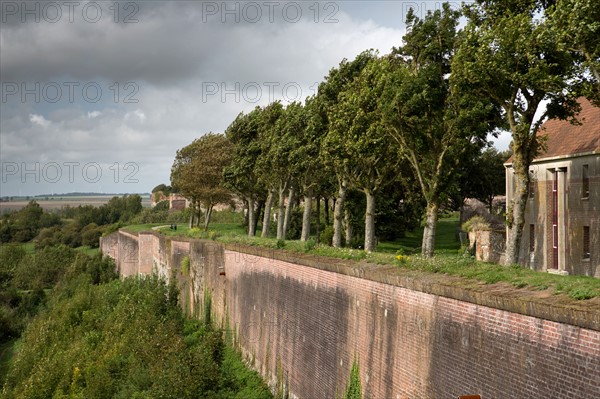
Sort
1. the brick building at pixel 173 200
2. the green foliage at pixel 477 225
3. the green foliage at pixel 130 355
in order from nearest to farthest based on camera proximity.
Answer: the green foliage at pixel 130 355 → the green foliage at pixel 477 225 → the brick building at pixel 173 200

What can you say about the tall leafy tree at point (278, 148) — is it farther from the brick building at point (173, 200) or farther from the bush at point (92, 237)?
the bush at point (92, 237)

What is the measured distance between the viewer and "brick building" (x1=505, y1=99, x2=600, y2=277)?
82.5 ft

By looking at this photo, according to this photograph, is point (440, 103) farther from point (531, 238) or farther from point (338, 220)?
point (531, 238)

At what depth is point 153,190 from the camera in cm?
11744

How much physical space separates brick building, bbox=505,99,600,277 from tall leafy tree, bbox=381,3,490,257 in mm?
8565

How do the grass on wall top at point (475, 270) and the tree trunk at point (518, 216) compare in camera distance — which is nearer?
the grass on wall top at point (475, 270)

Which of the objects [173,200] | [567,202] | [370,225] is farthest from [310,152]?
[173,200]

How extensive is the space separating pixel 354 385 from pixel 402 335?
2.49 metres

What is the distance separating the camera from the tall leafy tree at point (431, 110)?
1844 centimetres

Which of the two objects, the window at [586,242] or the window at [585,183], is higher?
the window at [585,183]

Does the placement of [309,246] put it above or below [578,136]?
below

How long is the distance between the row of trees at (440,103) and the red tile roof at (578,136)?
21.4 ft

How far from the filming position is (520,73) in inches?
569

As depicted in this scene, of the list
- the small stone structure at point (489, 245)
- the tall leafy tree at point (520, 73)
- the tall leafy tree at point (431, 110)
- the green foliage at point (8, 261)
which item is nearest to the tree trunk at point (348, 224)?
the small stone structure at point (489, 245)
